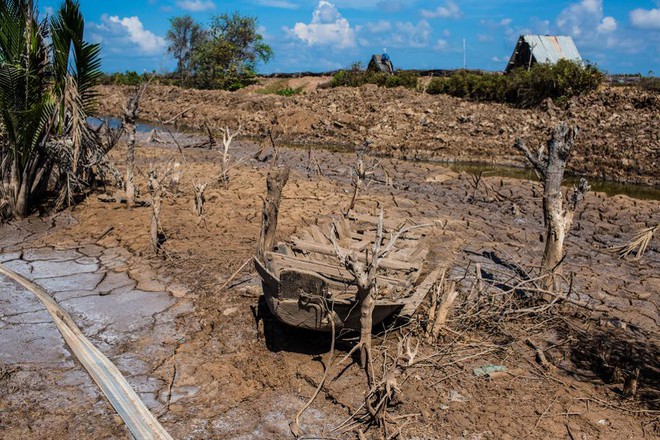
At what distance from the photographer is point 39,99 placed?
8.92m

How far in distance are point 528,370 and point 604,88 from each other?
73.7ft

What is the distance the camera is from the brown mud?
4.46 metres

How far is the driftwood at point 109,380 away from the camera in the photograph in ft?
14.0

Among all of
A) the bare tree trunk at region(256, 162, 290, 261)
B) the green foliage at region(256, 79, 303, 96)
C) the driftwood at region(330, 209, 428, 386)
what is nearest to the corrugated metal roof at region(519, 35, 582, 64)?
the green foliage at region(256, 79, 303, 96)

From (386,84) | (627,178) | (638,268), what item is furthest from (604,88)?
(638,268)

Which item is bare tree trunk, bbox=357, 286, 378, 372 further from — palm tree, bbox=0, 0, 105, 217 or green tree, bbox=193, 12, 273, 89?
green tree, bbox=193, 12, 273, 89

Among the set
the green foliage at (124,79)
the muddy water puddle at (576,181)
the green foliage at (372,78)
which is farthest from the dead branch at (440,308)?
the green foliage at (124,79)

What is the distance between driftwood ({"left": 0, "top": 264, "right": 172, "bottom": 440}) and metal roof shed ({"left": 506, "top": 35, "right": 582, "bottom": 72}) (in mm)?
26282

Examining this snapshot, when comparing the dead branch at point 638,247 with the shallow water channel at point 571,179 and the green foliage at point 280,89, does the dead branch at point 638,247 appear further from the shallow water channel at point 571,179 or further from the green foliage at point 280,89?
A: the green foliage at point 280,89

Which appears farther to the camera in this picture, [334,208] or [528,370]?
[334,208]

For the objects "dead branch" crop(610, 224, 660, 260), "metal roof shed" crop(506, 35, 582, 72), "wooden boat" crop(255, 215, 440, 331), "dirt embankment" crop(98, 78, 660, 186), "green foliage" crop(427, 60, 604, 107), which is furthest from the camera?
"metal roof shed" crop(506, 35, 582, 72)

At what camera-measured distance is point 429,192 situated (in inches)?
498

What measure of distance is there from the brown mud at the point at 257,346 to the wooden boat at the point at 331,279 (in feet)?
1.41

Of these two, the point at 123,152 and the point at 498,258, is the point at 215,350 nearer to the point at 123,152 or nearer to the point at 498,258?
the point at 498,258
